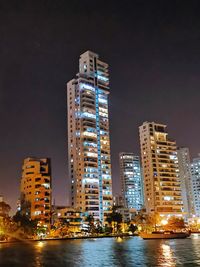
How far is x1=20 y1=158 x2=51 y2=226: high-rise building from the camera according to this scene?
532 ft

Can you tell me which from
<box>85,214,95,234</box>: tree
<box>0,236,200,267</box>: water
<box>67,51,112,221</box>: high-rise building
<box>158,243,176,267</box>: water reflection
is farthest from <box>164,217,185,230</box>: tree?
<box>158,243,176,267</box>: water reflection

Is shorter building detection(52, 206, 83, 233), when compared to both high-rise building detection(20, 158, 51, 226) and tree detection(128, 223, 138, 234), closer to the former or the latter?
high-rise building detection(20, 158, 51, 226)

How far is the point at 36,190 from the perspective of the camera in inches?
6491

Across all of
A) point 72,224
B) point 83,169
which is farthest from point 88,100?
point 72,224

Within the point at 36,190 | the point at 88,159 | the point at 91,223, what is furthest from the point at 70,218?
the point at 88,159

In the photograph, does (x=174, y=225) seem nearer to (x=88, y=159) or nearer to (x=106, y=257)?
(x=88, y=159)

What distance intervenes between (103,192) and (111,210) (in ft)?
32.3

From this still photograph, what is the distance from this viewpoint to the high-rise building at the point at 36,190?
162250 millimetres

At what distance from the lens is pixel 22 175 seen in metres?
176

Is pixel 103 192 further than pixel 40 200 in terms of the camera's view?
Yes

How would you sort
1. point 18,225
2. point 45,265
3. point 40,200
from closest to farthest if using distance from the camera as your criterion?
point 45,265 → point 18,225 → point 40,200

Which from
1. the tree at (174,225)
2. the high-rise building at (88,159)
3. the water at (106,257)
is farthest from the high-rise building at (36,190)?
the water at (106,257)

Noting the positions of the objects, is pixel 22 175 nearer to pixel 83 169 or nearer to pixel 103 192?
pixel 83 169

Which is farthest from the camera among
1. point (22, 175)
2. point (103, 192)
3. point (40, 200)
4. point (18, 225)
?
point (103, 192)
